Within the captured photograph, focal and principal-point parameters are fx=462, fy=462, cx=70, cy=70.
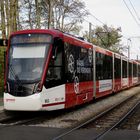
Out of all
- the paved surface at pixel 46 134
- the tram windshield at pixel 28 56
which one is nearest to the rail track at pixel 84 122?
the paved surface at pixel 46 134

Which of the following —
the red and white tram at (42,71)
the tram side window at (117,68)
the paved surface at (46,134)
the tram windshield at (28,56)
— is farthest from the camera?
the tram side window at (117,68)

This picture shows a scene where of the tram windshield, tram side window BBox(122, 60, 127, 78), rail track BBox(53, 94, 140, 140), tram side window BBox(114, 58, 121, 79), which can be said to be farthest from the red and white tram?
tram side window BBox(122, 60, 127, 78)

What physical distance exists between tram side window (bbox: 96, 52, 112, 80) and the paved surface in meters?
11.4

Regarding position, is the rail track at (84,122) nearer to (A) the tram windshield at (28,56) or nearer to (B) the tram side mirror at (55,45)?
(A) the tram windshield at (28,56)

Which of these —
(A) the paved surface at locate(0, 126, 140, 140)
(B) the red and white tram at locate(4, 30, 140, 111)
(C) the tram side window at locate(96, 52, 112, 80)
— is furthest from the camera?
(C) the tram side window at locate(96, 52, 112, 80)

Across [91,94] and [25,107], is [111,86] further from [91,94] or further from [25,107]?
[25,107]

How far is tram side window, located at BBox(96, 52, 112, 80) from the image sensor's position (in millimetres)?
24375

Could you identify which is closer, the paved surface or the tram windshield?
the paved surface

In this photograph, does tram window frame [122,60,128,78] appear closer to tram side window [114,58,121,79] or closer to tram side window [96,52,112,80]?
tram side window [114,58,121,79]

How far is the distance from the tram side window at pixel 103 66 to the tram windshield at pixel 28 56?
7684 mm

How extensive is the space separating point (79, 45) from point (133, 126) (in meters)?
6.20

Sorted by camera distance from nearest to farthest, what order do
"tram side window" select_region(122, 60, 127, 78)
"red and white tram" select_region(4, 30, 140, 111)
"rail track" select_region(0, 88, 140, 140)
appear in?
"rail track" select_region(0, 88, 140, 140) < "red and white tram" select_region(4, 30, 140, 111) < "tram side window" select_region(122, 60, 127, 78)

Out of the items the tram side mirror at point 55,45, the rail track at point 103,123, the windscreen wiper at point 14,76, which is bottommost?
the rail track at point 103,123

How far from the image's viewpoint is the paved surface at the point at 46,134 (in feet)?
37.9
